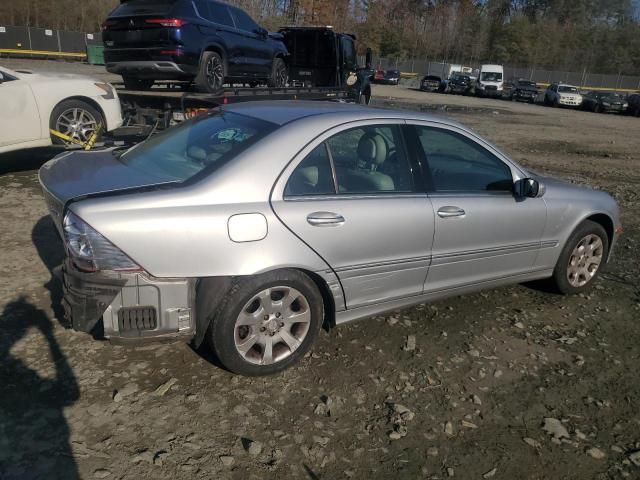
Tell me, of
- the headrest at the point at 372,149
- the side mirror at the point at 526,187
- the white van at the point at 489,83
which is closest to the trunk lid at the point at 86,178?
the headrest at the point at 372,149

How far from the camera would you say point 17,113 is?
6.61 m

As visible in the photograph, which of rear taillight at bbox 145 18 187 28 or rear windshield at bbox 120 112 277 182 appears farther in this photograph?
rear taillight at bbox 145 18 187 28

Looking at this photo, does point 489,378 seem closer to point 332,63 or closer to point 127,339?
point 127,339

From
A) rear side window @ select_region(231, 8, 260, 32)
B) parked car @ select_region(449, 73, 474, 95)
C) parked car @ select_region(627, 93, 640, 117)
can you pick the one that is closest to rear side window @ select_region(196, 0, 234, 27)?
rear side window @ select_region(231, 8, 260, 32)

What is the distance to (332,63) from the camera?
13.1 meters

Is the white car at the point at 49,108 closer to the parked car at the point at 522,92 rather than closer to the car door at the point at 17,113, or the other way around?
the car door at the point at 17,113

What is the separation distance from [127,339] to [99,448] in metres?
0.54

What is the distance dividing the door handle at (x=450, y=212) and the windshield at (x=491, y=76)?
4052 cm

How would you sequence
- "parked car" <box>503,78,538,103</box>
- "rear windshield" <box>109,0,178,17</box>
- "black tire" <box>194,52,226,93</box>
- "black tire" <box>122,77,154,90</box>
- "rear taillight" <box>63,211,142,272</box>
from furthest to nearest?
"parked car" <box>503,78,538,103</box> < "black tire" <box>122,77,154,90</box> < "black tire" <box>194,52,226,93</box> < "rear windshield" <box>109,0,178,17</box> < "rear taillight" <box>63,211,142,272</box>

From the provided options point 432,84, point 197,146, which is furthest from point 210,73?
point 432,84

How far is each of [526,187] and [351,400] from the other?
2014 millimetres

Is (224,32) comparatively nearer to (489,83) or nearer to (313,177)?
(313,177)

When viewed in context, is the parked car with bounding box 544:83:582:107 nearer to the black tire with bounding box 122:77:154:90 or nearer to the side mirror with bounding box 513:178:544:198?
the black tire with bounding box 122:77:154:90

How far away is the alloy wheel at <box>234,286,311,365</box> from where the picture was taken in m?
3.00
